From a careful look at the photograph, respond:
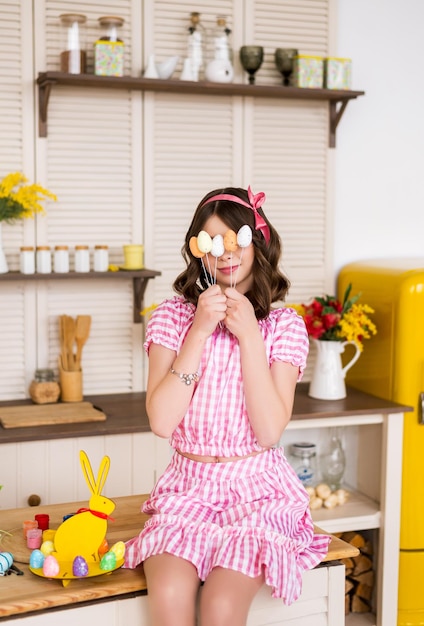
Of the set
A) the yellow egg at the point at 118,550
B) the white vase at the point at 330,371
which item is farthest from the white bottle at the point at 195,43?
the yellow egg at the point at 118,550

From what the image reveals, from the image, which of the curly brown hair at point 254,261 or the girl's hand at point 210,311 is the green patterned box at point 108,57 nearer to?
the curly brown hair at point 254,261

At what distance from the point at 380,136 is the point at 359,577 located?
179 cm

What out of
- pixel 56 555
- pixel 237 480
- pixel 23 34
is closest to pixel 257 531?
pixel 237 480

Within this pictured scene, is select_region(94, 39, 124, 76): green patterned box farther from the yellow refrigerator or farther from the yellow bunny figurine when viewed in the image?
the yellow bunny figurine

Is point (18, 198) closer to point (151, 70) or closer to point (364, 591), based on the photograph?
point (151, 70)

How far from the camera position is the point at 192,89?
3.16 m

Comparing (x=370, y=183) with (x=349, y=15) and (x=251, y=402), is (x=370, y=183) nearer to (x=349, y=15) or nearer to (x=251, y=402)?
(x=349, y=15)

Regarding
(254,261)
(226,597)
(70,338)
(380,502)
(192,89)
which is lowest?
(380,502)

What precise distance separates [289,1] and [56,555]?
2.45 metres

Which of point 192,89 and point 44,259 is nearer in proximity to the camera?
point 44,259

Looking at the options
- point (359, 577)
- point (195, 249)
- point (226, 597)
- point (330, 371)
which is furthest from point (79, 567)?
point (359, 577)

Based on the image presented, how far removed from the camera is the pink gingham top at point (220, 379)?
1931 millimetres

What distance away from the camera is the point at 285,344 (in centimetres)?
199

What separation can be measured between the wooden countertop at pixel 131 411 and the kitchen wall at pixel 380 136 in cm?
65
